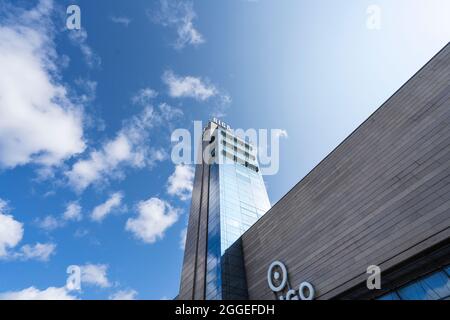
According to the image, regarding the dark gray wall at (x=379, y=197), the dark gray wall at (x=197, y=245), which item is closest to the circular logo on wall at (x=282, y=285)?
the dark gray wall at (x=379, y=197)

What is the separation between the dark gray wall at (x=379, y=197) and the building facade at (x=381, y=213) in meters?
0.08

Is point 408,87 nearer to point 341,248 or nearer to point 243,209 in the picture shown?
point 341,248

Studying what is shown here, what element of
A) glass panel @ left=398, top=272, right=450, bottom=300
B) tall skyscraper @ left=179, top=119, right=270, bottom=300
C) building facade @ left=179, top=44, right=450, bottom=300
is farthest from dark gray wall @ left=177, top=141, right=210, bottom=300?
glass panel @ left=398, top=272, right=450, bottom=300

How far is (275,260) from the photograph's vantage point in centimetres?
3092

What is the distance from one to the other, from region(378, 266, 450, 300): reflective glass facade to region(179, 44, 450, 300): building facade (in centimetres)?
6

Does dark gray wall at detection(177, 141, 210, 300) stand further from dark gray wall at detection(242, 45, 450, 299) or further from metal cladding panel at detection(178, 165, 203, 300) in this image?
dark gray wall at detection(242, 45, 450, 299)

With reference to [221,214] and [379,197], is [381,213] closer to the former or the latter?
[379,197]

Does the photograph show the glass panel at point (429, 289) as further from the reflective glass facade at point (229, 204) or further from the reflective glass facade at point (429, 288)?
the reflective glass facade at point (229, 204)

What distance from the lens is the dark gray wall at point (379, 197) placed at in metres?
19.5

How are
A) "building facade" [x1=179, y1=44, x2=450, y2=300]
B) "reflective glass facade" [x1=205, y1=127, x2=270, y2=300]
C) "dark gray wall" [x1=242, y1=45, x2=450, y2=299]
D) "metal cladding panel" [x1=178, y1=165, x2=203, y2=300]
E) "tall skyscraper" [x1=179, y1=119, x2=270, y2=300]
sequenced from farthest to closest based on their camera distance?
"metal cladding panel" [x1=178, y1=165, x2=203, y2=300]
"tall skyscraper" [x1=179, y1=119, x2=270, y2=300]
"reflective glass facade" [x1=205, y1=127, x2=270, y2=300]
"dark gray wall" [x1=242, y1=45, x2=450, y2=299]
"building facade" [x1=179, y1=44, x2=450, y2=300]

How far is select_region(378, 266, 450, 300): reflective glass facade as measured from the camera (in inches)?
701

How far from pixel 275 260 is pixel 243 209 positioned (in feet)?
52.1

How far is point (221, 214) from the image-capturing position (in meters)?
41.9
